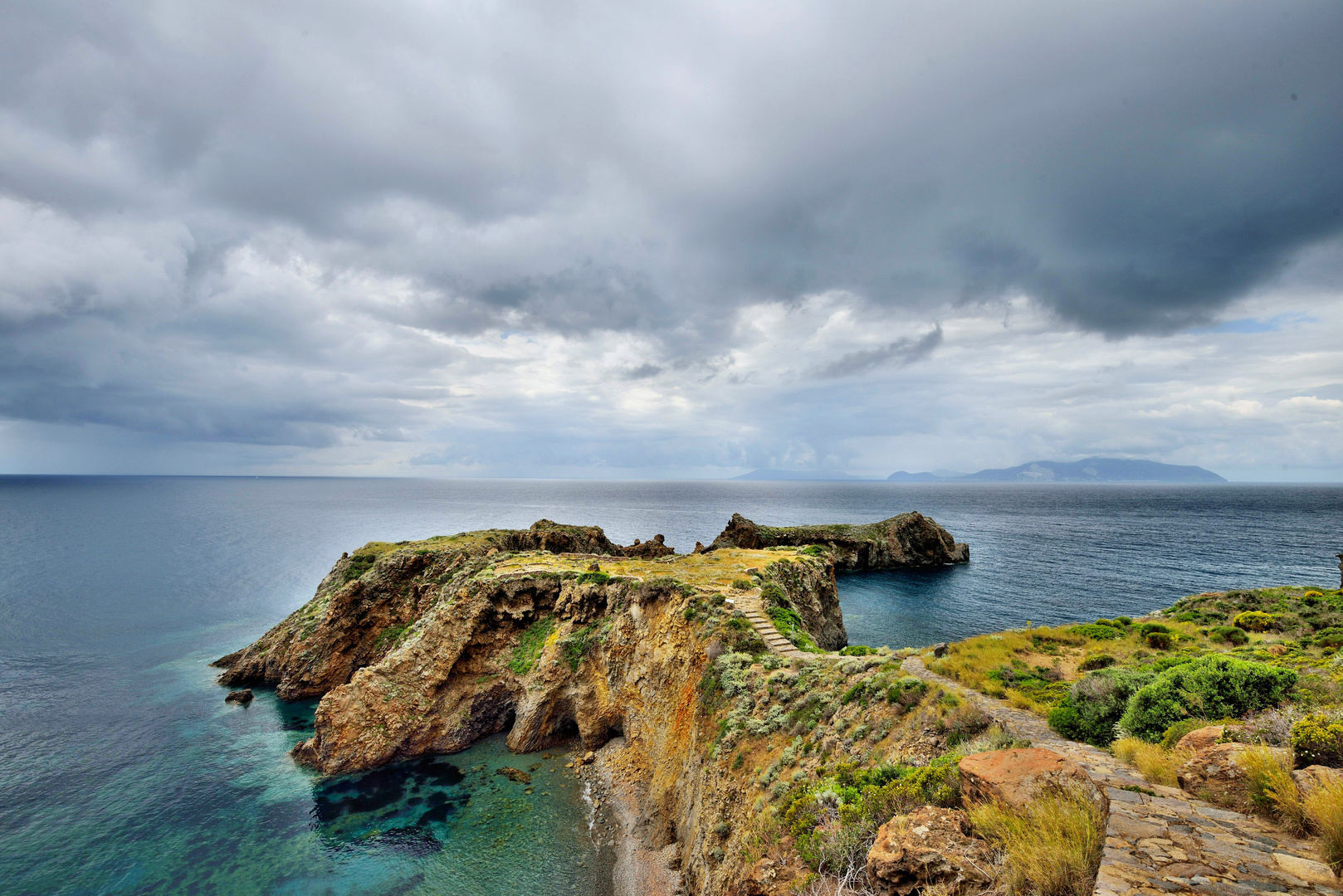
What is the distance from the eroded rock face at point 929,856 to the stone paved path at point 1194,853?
7.05 feet

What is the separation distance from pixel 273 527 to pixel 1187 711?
173843 millimetres

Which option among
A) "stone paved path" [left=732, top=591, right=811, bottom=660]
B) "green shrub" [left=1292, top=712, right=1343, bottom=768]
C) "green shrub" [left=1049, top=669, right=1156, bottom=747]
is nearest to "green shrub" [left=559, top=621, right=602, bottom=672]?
"stone paved path" [left=732, top=591, right=811, bottom=660]

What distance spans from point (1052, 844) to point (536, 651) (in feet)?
109

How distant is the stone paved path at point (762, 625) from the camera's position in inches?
955

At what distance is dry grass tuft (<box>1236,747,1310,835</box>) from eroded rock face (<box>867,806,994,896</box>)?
13.6ft

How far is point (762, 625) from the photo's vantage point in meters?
26.4

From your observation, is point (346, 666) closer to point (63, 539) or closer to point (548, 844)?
point (548, 844)

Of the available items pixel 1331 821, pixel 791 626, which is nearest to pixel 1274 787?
pixel 1331 821

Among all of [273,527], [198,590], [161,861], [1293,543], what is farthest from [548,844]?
[273,527]

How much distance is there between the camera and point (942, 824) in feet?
31.4

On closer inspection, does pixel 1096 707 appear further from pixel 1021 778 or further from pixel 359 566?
pixel 359 566

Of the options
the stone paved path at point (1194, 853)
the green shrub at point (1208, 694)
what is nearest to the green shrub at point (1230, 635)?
the green shrub at point (1208, 694)

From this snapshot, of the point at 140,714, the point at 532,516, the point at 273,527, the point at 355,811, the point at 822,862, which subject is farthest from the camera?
the point at 532,516

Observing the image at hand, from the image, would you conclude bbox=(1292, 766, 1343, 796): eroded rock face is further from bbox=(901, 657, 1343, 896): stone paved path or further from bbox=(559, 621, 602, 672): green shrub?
bbox=(559, 621, 602, 672): green shrub
